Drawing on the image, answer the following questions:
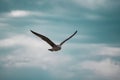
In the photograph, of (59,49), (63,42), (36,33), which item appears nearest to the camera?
(36,33)

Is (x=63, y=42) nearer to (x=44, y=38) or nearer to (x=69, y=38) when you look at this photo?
(x=69, y=38)

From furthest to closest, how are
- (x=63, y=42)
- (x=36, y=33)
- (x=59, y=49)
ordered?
(x=63, y=42)
(x=59, y=49)
(x=36, y=33)

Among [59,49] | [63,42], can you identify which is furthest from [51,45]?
[63,42]

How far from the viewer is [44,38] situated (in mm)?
56438

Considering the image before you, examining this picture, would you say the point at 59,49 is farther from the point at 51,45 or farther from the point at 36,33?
the point at 36,33

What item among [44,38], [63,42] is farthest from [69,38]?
[44,38]

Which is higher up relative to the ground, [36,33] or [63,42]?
[63,42]

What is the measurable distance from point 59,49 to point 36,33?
29.0ft

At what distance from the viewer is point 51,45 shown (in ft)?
200

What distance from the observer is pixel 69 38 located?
68812 millimetres

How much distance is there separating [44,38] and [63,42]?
1175cm

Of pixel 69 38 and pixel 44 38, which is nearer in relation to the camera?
pixel 44 38

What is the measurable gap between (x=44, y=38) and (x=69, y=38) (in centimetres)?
1356

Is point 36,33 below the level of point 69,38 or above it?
below
